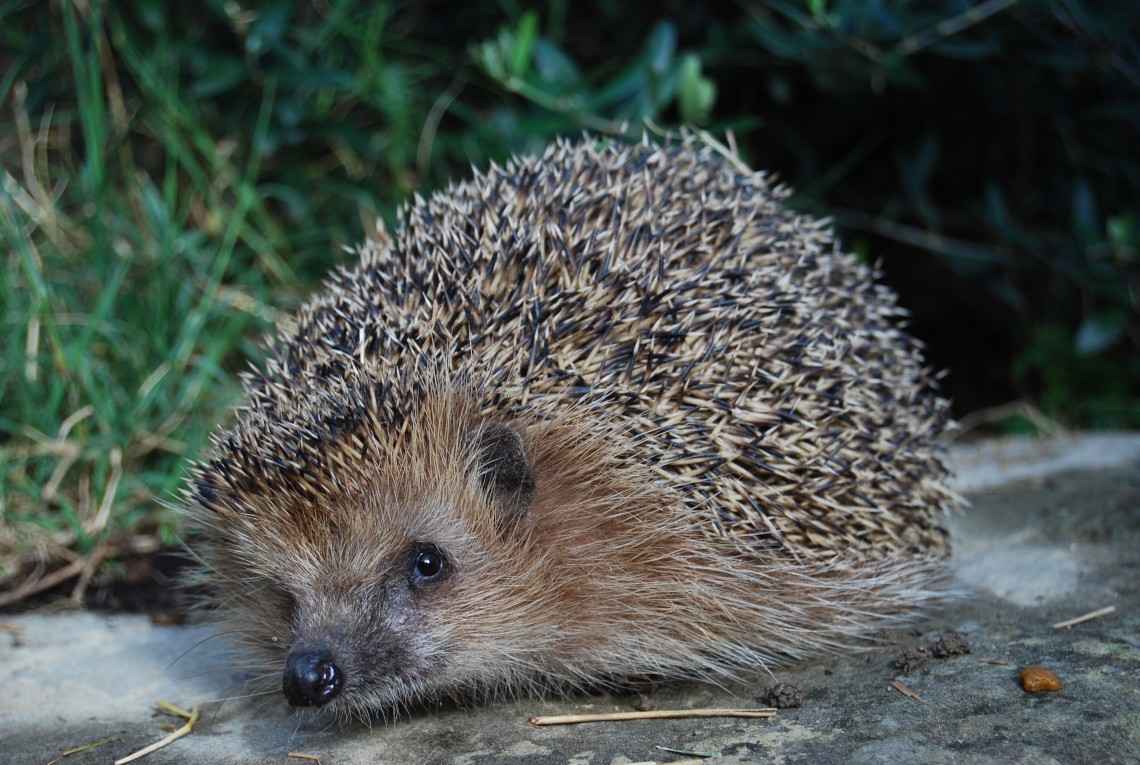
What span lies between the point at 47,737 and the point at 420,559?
983 mm

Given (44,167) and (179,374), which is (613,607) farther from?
(44,167)

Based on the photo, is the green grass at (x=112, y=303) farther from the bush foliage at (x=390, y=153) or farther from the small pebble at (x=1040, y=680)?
the small pebble at (x=1040, y=680)

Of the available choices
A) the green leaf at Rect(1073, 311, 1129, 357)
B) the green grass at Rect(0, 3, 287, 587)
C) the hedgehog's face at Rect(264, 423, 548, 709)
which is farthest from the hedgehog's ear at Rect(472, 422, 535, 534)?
the green leaf at Rect(1073, 311, 1129, 357)

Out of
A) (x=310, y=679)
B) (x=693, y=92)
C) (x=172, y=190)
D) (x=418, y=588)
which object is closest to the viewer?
(x=310, y=679)

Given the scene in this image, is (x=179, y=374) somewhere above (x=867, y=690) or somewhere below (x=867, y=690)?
above

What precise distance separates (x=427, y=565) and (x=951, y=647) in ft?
4.12

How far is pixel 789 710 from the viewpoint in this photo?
2.31 meters

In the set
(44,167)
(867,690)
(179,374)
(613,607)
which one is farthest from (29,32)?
(867,690)

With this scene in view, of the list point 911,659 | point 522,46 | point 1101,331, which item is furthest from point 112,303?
point 1101,331

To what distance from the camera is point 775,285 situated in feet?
8.81

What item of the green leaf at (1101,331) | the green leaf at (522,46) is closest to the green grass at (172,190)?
the green leaf at (522,46)

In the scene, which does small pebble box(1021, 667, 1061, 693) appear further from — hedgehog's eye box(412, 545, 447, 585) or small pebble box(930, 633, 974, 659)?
hedgehog's eye box(412, 545, 447, 585)

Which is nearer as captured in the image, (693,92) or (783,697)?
(783,697)

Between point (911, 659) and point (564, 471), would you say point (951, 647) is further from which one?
point (564, 471)
